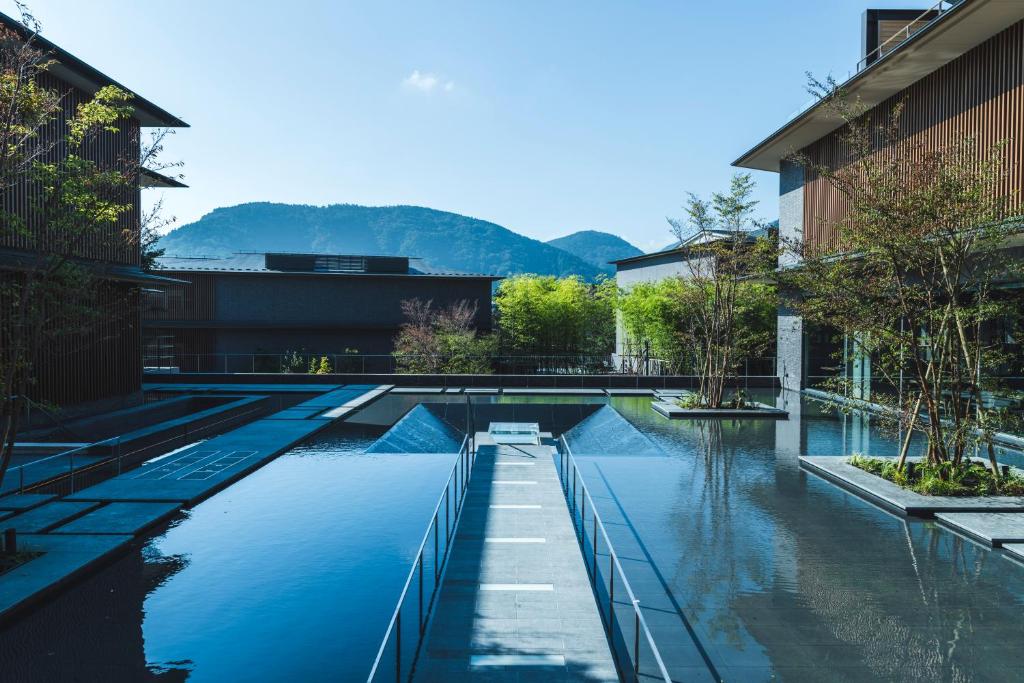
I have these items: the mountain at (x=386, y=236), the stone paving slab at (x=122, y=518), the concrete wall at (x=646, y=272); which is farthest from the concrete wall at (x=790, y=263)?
→ the mountain at (x=386, y=236)

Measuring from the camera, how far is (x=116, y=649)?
17.0 ft

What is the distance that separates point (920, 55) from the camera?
45.2 feet

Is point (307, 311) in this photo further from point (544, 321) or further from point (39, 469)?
point (39, 469)

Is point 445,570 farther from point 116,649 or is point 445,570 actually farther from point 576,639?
point 116,649

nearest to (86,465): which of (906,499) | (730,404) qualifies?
(906,499)

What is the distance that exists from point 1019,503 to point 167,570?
358 inches

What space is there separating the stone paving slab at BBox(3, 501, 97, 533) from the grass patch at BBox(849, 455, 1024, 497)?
32.3ft

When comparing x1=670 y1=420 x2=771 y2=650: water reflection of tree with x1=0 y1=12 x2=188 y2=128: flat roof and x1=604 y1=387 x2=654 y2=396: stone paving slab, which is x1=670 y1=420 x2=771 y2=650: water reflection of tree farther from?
x1=0 y1=12 x2=188 y2=128: flat roof

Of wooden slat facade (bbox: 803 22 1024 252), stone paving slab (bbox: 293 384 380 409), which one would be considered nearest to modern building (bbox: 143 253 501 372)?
stone paving slab (bbox: 293 384 380 409)

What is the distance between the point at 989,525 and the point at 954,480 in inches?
58.8

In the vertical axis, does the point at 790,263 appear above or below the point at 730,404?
above

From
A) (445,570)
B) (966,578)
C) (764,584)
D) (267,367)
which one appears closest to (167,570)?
(445,570)

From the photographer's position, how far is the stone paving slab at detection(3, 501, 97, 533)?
7789 mm

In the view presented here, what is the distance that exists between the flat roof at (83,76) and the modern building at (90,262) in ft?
0.05
